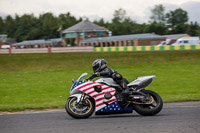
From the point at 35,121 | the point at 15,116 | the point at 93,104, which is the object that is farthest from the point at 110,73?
the point at 15,116

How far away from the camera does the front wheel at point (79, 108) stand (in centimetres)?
798

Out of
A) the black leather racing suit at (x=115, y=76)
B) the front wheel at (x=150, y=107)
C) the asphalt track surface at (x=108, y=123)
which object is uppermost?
the black leather racing suit at (x=115, y=76)

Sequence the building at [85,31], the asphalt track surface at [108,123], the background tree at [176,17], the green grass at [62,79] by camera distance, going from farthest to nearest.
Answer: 1. the background tree at [176,17]
2. the building at [85,31]
3. the green grass at [62,79]
4. the asphalt track surface at [108,123]

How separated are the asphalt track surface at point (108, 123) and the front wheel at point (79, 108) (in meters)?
0.16

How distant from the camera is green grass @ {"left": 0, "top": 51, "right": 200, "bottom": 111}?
12016 mm

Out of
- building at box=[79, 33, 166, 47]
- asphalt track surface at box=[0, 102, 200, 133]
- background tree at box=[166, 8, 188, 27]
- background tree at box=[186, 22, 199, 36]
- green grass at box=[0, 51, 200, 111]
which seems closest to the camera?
asphalt track surface at box=[0, 102, 200, 133]

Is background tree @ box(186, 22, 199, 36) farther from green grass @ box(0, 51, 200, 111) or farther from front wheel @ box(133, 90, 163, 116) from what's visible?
front wheel @ box(133, 90, 163, 116)

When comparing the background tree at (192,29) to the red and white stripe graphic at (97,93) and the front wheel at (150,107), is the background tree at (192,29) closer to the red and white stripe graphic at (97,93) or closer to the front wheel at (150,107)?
the front wheel at (150,107)

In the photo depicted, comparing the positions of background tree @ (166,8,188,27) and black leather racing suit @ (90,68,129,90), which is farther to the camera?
background tree @ (166,8,188,27)

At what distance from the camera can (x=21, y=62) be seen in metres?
28.9

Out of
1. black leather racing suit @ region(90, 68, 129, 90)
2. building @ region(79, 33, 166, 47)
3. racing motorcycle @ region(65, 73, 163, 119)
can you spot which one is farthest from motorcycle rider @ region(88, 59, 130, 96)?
building @ region(79, 33, 166, 47)

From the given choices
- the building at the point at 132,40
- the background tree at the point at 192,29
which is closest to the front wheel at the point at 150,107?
the building at the point at 132,40

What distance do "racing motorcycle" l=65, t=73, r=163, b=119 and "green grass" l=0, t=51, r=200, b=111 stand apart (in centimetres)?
269

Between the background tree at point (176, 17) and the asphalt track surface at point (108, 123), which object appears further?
the background tree at point (176, 17)
